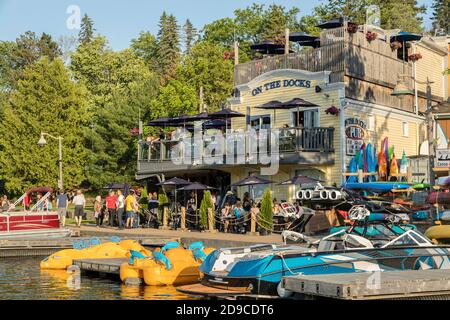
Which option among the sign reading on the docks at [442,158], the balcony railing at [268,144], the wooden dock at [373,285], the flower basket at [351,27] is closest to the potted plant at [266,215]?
the balcony railing at [268,144]

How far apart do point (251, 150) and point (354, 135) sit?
15.4 ft

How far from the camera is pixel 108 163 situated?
5953 cm

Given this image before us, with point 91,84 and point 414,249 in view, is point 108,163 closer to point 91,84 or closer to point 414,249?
point 91,84

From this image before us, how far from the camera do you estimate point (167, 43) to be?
334ft

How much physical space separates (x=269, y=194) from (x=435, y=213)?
19.9 ft

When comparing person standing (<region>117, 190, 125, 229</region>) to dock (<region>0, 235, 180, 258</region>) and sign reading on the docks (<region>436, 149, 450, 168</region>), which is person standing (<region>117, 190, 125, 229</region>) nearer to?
dock (<region>0, 235, 180, 258</region>)

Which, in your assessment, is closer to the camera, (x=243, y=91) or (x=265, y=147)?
(x=265, y=147)

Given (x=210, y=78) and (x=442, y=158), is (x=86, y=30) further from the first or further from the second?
(x=442, y=158)

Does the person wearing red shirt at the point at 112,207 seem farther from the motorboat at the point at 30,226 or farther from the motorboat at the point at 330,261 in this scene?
the motorboat at the point at 330,261

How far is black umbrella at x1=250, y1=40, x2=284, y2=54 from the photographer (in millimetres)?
41222

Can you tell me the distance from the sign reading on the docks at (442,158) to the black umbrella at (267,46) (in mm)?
13836

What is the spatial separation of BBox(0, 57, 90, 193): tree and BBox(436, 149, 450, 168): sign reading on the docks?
36.5 meters

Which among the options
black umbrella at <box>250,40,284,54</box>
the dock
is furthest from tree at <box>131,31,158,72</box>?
the dock
